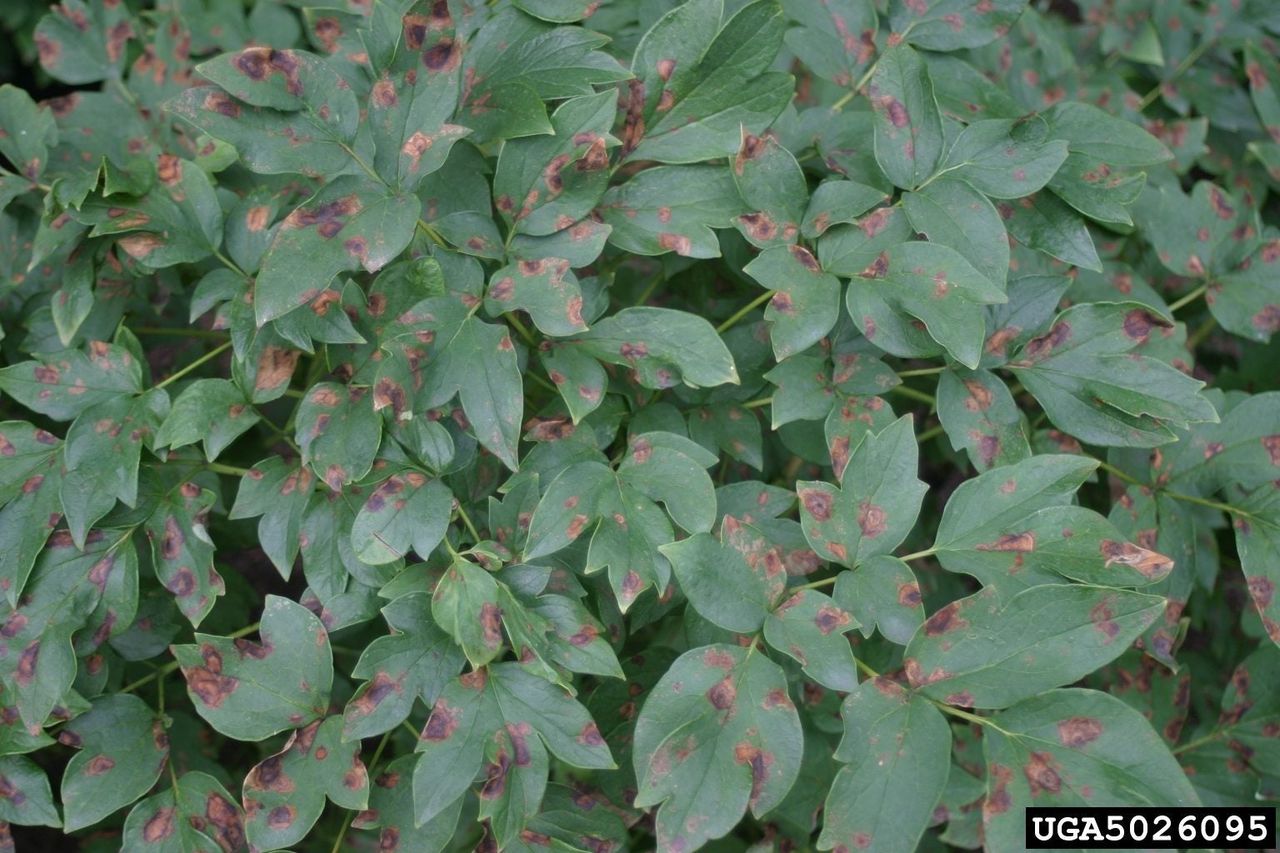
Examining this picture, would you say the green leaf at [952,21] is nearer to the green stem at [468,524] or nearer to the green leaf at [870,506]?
the green leaf at [870,506]

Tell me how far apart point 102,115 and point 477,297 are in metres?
0.91

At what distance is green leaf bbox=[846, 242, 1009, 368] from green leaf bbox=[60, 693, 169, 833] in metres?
1.04

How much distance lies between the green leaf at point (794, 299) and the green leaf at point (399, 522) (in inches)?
17.4

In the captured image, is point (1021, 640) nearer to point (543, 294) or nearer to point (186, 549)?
point (543, 294)

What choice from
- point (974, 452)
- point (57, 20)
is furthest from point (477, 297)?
point (57, 20)

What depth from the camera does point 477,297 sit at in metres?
1.32

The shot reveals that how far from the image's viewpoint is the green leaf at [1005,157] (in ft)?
4.53

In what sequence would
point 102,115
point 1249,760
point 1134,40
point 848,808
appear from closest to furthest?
point 848,808
point 1249,760
point 102,115
point 1134,40

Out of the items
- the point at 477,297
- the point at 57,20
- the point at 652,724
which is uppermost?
the point at 57,20

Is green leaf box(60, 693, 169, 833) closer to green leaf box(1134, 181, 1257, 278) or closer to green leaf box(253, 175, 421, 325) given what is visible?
green leaf box(253, 175, 421, 325)

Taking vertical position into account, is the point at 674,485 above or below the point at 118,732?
above

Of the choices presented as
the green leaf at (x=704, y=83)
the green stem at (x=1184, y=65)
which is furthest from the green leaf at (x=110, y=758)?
the green stem at (x=1184, y=65)

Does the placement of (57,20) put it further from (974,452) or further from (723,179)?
(974,452)

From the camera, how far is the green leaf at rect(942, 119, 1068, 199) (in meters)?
1.38
